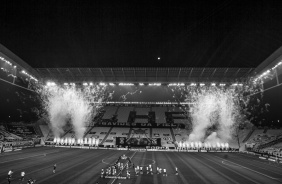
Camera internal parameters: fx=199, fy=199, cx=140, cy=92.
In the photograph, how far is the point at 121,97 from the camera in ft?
207

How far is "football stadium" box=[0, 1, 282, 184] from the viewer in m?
22.7

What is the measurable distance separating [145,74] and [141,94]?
13512 mm

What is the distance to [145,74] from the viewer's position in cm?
4775

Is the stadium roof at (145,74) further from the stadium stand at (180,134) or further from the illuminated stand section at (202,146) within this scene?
the illuminated stand section at (202,146)

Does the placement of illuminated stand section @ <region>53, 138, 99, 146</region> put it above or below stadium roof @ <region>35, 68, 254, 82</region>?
below

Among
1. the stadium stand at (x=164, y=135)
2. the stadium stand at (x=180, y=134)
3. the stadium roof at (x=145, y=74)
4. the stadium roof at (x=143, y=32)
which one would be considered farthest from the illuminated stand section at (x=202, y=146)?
the stadium roof at (x=143, y=32)

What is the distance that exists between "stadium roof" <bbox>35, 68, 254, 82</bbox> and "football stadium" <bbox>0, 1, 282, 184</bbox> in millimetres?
266

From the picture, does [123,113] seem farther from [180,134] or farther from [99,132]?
[180,134]

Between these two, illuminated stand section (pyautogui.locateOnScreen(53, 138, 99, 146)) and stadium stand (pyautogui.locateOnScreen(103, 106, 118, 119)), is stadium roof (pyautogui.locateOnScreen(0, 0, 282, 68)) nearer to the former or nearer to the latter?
illuminated stand section (pyautogui.locateOnScreen(53, 138, 99, 146))

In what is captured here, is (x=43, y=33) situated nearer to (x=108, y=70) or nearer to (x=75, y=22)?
(x=75, y=22)

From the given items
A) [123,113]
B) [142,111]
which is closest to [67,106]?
[123,113]

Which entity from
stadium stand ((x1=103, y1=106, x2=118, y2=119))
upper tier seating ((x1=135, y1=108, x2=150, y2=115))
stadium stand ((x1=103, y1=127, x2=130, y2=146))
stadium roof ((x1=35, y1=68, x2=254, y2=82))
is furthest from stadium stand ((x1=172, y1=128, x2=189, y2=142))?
stadium stand ((x1=103, y1=106, x2=118, y2=119))

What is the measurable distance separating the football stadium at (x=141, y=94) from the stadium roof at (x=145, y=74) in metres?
0.27

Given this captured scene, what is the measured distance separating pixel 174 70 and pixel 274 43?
19.8 metres
